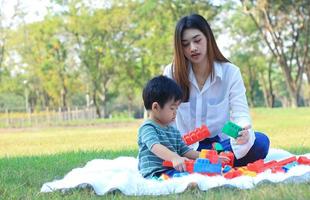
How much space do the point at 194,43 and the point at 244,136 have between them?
829mm

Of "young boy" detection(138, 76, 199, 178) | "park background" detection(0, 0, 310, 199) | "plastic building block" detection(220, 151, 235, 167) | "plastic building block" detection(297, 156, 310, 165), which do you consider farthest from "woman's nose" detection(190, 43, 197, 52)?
"park background" detection(0, 0, 310, 199)

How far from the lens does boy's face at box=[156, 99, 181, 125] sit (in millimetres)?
3780

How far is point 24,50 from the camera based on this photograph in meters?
35.7

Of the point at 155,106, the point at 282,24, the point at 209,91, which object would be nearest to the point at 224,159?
the point at 155,106

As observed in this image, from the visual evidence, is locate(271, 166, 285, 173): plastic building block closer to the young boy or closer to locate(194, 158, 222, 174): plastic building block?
locate(194, 158, 222, 174): plastic building block

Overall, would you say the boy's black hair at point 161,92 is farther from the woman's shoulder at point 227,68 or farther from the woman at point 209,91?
the woman's shoulder at point 227,68

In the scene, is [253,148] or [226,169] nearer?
[226,169]

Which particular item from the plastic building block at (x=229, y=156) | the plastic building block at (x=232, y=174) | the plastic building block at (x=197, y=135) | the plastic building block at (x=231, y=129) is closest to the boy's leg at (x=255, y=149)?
the plastic building block at (x=229, y=156)

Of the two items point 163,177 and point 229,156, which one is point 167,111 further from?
point 229,156

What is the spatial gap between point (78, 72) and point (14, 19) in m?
5.82

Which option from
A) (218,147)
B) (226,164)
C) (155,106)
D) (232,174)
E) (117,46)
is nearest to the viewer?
(232,174)

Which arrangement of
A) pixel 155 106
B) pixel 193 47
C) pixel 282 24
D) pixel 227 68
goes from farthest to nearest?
pixel 282 24
pixel 227 68
pixel 193 47
pixel 155 106

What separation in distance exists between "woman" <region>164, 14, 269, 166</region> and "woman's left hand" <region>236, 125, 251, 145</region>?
0.41 ft

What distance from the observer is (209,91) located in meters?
4.46
